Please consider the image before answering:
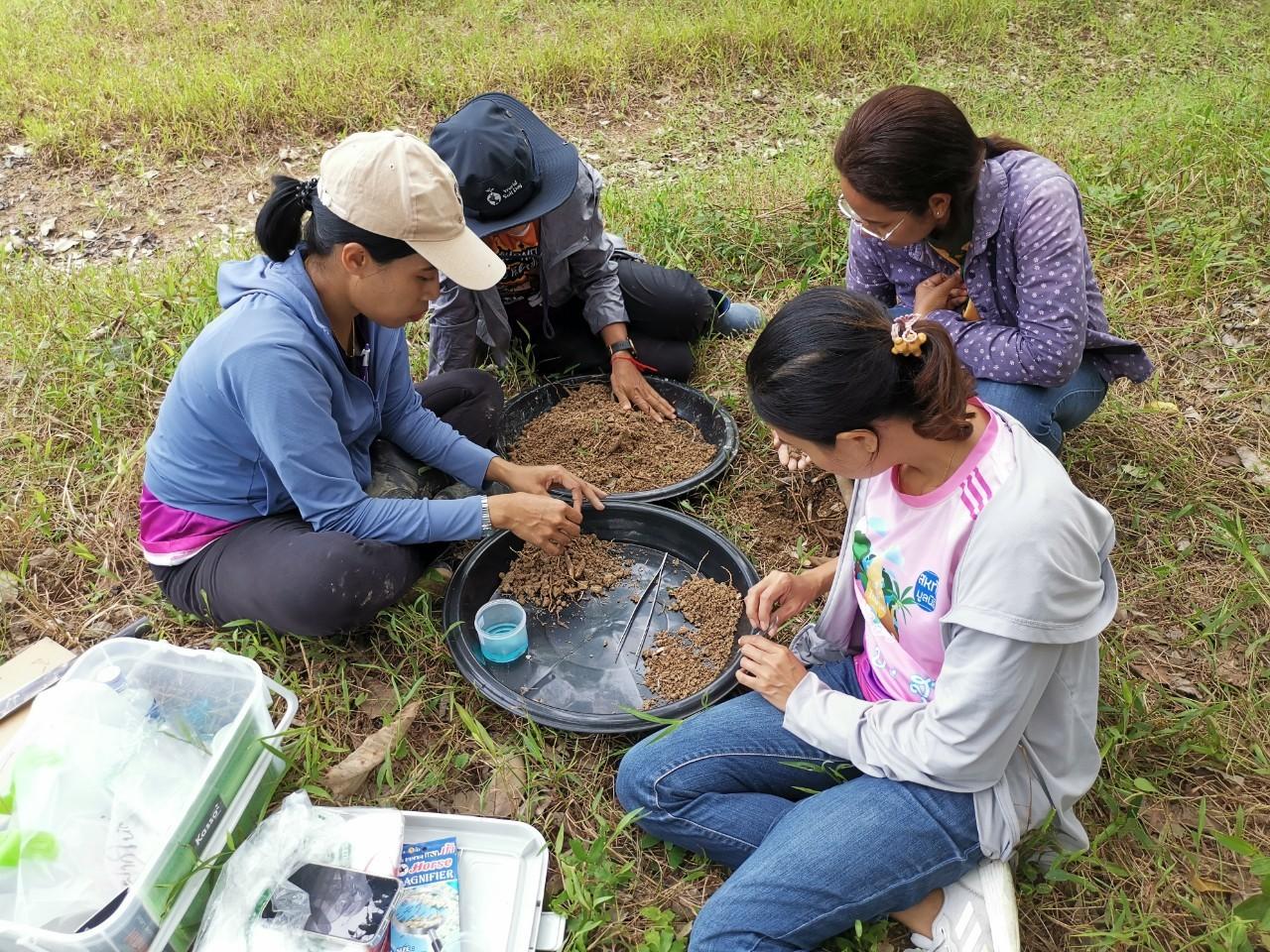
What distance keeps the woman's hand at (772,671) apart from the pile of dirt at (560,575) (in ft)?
2.66

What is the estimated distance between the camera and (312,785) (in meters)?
2.01

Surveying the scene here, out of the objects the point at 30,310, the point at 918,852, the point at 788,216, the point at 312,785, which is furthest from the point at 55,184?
the point at 918,852

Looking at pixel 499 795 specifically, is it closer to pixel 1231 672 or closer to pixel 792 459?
pixel 792 459

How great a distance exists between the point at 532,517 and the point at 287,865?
998 mm

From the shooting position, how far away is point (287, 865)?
173cm

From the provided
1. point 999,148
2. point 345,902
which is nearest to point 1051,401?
point 999,148

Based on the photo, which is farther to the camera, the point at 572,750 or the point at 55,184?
the point at 55,184

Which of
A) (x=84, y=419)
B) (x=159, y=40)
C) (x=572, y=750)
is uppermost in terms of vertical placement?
(x=159, y=40)

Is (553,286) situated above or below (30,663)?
above

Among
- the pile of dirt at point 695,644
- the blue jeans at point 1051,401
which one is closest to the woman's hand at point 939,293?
the blue jeans at point 1051,401

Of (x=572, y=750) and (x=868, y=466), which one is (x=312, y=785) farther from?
(x=868, y=466)

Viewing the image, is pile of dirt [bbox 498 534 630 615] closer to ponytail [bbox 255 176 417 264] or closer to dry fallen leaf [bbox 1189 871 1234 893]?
ponytail [bbox 255 176 417 264]

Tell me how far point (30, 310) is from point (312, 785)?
269 centimetres

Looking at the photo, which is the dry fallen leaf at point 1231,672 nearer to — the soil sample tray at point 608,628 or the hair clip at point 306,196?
the soil sample tray at point 608,628
